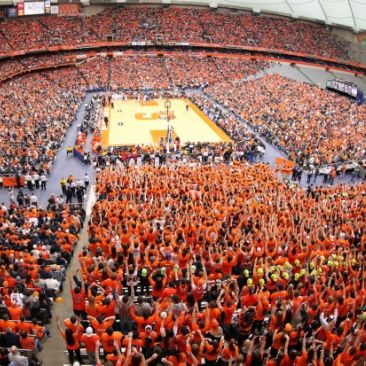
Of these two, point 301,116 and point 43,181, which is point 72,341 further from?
point 301,116

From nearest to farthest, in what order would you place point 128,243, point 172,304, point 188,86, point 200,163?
point 172,304 < point 128,243 < point 200,163 < point 188,86

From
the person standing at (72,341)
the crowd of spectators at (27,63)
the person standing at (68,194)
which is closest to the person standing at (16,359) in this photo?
the person standing at (72,341)

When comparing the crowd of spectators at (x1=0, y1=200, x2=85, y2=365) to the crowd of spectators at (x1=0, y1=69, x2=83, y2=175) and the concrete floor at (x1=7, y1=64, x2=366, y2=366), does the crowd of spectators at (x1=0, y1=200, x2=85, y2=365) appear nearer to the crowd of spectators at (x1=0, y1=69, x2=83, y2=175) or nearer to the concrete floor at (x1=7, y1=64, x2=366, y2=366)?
the concrete floor at (x1=7, y1=64, x2=366, y2=366)

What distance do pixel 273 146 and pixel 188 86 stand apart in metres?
20.2

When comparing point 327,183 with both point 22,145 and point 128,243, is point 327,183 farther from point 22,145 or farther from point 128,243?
point 22,145

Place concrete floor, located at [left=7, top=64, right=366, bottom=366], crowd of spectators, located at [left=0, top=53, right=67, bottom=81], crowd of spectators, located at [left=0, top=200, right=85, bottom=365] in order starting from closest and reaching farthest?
1. crowd of spectators, located at [left=0, top=200, right=85, bottom=365]
2. concrete floor, located at [left=7, top=64, right=366, bottom=366]
3. crowd of spectators, located at [left=0, top=53, right=67, bottom=81]

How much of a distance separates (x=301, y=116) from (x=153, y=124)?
1155 centimetres

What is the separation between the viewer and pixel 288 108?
3475 cm

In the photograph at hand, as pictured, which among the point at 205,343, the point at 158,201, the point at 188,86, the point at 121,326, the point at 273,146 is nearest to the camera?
the point at 205,343

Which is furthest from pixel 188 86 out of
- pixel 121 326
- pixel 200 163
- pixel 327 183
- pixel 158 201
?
pixel 121 326

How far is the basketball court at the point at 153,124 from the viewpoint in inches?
1241

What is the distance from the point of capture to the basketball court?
103ft

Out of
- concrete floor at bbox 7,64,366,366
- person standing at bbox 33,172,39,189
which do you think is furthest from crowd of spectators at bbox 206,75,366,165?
person standing at bbox 33,172,39,189

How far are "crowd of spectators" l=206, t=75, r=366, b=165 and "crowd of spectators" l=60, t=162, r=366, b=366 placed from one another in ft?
33.7
